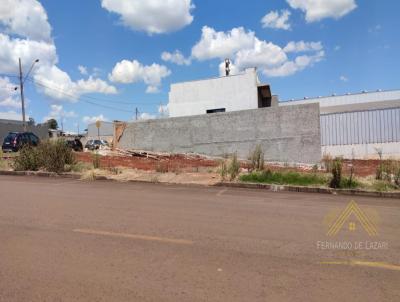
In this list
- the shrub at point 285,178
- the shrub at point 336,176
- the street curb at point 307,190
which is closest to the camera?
the street curb at point 307,190

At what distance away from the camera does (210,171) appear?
1566cm

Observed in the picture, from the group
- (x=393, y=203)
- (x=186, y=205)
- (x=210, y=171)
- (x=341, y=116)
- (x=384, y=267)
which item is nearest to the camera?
(x=384, y=267)

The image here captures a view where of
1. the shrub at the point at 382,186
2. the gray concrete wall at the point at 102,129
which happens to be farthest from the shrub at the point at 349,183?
the gray concrete wall at the point at 102,129

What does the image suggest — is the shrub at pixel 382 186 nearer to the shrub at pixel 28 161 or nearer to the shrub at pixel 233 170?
the shrub at pixel 233 170

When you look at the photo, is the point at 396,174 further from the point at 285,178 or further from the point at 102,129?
the point at 102,129

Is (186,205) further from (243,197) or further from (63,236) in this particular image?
(63,236)

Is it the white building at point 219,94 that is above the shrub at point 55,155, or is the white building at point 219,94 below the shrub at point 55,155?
above

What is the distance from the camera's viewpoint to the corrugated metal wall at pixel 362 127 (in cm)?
2316

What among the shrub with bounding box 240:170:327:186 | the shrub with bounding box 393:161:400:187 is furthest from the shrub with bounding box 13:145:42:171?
the shrub with bounding box 393:161:400:187

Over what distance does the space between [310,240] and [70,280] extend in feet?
11.8

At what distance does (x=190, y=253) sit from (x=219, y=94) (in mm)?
31908

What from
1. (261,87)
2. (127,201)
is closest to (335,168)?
(127,201)

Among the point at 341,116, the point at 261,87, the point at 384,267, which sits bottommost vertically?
the point at 384,267

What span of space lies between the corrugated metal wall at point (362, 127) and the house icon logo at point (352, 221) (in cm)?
1529
